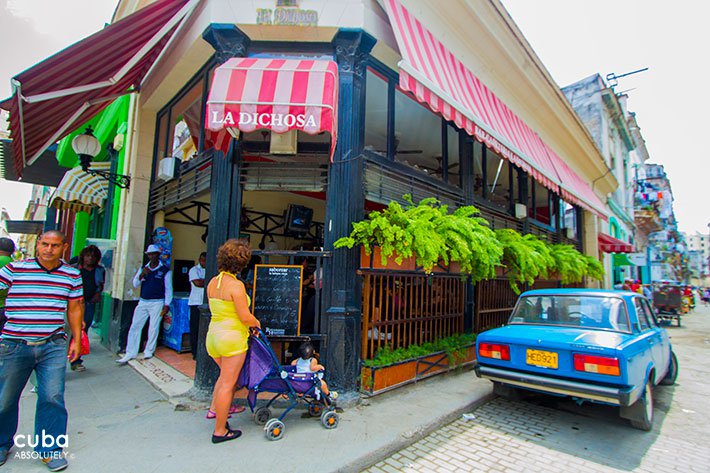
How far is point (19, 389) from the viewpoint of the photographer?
312 centimetres

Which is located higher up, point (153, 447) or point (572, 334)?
point (572, 334)

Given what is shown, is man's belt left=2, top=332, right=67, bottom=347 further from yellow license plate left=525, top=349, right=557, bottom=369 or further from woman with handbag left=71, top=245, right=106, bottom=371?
yellow license plate left=525, top=349, right=557, bottom=369

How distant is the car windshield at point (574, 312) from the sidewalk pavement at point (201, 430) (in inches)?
54.0

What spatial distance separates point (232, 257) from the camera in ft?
12.1

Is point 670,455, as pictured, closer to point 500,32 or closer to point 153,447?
point 153,447

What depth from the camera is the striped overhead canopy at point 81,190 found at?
9.01 metres

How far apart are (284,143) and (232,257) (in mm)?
2150

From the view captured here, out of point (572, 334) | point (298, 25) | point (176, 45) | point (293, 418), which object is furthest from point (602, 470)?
point (176, 45)

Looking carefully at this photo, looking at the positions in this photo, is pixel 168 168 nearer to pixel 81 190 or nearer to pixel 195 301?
pixel 195 301

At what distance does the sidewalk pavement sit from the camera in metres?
3.21

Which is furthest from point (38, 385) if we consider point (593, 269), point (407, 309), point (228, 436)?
point (593, 269)

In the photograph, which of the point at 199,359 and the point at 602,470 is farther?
the point at 199,359

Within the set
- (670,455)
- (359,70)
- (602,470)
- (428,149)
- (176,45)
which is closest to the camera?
(602,470)

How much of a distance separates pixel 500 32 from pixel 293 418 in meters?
8.33
